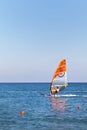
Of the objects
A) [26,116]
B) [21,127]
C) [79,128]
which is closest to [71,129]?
[79,128]

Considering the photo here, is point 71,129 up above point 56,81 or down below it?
below

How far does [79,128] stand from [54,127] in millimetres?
3657

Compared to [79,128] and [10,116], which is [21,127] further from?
[10,116]

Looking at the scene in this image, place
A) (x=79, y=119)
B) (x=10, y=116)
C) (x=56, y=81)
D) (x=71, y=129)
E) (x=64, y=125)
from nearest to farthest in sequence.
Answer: (x=71, y=129) < (x=64, y=125) < (x=79, y=119) < (x=10, y=116) < (x=56, y=81)

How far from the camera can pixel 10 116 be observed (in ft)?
215

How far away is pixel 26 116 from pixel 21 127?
1231 centimetres

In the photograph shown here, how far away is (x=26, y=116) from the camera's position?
65.6m

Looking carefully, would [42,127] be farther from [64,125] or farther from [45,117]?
[45,117]

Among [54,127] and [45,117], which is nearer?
[54,127]

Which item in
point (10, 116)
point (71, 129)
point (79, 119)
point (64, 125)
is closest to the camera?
point (71, 129)

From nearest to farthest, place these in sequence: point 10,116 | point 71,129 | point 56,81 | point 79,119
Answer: point 71,129
point 79,119
point 10,116
point 56,81

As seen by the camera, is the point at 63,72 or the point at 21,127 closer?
the point at 21,127

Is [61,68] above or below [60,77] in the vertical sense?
above

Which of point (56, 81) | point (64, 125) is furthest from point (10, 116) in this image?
point (56, 81)
